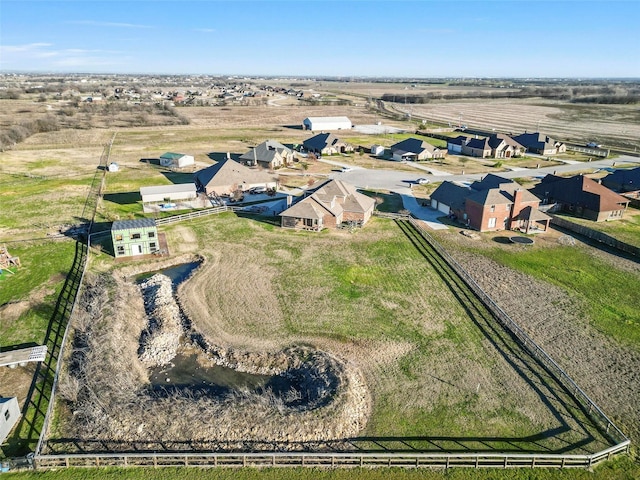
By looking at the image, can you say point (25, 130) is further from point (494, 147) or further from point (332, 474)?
point (332, 474)

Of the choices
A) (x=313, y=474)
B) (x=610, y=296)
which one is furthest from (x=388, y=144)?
(x=313, y=474)

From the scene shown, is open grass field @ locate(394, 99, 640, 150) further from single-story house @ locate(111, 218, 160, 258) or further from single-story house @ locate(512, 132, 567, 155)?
single-story house @ locate(111, 218, 160, 258)

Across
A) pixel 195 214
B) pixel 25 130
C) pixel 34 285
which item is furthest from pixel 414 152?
pixel 25 130

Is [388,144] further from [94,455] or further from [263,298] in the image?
[94,455]

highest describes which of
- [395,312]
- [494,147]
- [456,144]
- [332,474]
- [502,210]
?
[494,147]

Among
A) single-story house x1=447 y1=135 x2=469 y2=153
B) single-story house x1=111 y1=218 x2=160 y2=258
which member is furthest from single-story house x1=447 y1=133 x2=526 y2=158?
single-story house x1=111 y1=218 x2=160 y2=258
